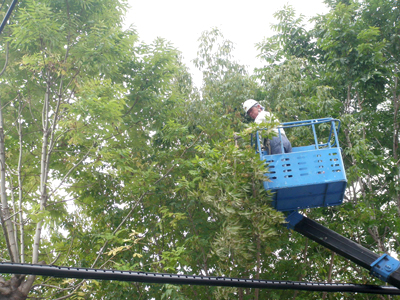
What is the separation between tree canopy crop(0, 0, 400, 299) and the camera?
638 cm

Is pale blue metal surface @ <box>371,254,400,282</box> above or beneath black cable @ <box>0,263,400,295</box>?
above

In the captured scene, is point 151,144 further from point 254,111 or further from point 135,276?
point 135,276

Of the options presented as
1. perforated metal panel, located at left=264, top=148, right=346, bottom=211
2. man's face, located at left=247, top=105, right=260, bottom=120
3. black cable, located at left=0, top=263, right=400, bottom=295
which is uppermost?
man's face, located at left=247, top=105, right=260, bottom=120

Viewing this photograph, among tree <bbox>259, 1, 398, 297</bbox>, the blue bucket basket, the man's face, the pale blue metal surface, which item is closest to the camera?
the blue bucket basket

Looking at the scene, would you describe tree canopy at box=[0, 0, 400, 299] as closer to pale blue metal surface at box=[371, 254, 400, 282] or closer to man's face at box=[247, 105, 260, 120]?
man's face at box=[247, 105, 260, 120]

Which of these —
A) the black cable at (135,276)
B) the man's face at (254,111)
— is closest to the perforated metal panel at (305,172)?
the man's face at (254,111)

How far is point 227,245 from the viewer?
5.05 meters

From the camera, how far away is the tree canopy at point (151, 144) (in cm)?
638

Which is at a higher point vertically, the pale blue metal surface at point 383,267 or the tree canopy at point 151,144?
the tree canopy at point 151,144

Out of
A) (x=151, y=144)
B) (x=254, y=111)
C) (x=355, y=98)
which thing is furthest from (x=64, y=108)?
(x=355, y=98)

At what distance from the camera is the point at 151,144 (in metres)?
8.71

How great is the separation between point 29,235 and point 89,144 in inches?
101

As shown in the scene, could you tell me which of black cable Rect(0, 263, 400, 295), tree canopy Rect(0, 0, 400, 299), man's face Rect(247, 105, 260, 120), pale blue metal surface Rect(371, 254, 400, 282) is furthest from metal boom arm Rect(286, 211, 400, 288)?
black cable Rect(0, 263, 400, 295)

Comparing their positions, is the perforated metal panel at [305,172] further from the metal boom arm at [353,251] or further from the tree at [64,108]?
the tree at [64,108]
